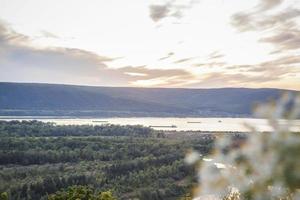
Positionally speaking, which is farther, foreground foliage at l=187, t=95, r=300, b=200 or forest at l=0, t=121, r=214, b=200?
forest at l=0, t=121, r=214, b=200

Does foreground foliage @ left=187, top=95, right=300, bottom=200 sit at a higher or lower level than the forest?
higher

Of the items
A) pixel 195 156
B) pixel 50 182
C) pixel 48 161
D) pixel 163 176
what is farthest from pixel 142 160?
pixel 195 156

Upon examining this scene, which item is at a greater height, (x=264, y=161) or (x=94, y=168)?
(x=264, y=161)

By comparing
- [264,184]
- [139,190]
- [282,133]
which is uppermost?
[282,133]

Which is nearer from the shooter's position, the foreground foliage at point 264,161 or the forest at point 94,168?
the foreground foliage at point 264,161

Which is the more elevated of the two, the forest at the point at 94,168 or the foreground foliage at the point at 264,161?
the foreground foliage at the point at 264,161

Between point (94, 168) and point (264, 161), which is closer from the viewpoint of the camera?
point (264, 161)

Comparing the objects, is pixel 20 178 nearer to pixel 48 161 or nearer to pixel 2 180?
pixel 2 180

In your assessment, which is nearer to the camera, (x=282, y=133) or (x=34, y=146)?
(x=282, y=133)
